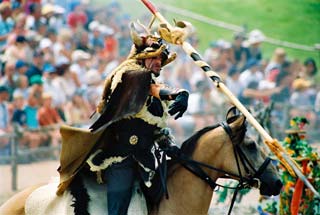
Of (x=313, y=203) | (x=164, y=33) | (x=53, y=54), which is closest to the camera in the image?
(x=164, y=33)

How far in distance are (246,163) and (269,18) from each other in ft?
38.9

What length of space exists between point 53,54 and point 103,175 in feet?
24.4

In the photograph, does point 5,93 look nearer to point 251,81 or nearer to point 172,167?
point 251,81

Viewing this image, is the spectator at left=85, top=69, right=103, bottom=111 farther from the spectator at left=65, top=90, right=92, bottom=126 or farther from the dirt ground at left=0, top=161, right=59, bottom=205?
the dirt ground at left=0, top=161, right=59, bottom=205

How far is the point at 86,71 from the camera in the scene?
15.8 meters

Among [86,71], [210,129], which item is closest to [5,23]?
[86,71]

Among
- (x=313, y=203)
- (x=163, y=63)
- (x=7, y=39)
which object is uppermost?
(x=7, y=39)

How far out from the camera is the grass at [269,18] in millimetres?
18720

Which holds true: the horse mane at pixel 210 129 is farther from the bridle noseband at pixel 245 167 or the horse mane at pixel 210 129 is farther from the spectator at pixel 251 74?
the spectator at pixel 251 74

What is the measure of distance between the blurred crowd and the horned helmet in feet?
20.1

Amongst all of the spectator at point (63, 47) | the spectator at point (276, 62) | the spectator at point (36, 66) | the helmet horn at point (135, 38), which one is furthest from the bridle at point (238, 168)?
the spectator at point (276, 62)

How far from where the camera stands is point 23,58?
15.1m

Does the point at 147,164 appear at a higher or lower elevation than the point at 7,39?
lower

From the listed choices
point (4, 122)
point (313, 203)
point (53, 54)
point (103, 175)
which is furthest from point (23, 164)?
point (103, 175)
